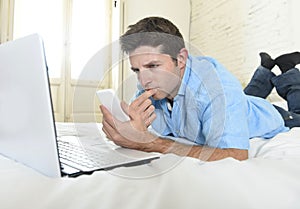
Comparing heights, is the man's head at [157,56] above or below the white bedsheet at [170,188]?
above

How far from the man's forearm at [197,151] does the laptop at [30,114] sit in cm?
17

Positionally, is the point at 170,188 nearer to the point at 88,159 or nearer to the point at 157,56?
the point at 88,159

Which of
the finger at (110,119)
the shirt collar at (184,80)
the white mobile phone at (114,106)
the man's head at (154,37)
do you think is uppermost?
the man's head at (154,37)

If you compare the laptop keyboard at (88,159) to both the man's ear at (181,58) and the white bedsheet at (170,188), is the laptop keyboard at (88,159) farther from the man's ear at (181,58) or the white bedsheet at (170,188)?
the man's ear at (181,58)

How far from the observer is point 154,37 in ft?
2.94

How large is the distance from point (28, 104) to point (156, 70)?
0.52 meters

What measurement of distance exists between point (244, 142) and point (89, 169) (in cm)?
40

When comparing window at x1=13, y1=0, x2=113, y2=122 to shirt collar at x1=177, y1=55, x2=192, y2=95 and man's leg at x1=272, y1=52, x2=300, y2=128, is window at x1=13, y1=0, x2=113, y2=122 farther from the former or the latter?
shirt collar at x1=177, y1=55, x2=192, y2=95

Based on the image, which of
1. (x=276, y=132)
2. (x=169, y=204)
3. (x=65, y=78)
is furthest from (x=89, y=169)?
(x=65, y=78)

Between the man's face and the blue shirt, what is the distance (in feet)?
0.13

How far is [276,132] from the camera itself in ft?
3.26

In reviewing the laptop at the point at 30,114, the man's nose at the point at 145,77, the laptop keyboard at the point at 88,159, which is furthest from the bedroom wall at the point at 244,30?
the laptop at the point at 30,114

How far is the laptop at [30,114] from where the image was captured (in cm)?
37

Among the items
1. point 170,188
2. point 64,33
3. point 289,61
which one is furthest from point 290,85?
point 64,33
